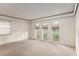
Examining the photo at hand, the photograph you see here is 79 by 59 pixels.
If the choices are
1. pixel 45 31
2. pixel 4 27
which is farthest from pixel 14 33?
pixel 45 31

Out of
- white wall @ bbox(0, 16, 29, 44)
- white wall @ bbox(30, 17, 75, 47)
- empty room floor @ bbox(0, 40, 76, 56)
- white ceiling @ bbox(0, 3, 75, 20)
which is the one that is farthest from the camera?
white wall @ bbox(0, 16, 29, 44)

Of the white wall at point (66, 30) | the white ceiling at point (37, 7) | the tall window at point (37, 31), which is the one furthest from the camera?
the tall window at point (37, 31)

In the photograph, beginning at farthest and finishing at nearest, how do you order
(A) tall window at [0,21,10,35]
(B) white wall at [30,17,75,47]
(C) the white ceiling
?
(A) tall window at [0,21,10,35]
(B) white wall at [30,17,75,47]
(C) the white ceiling

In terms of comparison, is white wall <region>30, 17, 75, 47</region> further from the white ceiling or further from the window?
the white ceiling

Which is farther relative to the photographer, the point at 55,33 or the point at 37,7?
the point at 55,33

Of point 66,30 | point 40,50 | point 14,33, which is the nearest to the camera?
point 40,50

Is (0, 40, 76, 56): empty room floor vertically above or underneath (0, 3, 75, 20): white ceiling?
underneath

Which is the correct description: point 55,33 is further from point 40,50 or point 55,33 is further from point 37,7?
point 37,7

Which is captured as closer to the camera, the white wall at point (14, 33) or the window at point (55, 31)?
the window at point (55, 31)

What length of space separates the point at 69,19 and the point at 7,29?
406 centimetres

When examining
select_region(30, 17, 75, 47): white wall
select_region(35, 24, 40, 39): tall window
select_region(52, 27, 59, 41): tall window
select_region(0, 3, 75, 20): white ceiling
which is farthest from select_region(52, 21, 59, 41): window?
select_region(35, 24, 40, 39): tall window

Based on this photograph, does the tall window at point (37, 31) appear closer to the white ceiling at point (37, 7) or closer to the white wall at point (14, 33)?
the white ceiling at point (37, 7)

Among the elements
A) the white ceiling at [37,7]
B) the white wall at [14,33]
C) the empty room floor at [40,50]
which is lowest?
the empty room floor at [40,50]

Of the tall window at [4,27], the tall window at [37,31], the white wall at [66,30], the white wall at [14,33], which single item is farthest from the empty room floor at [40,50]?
the tall window at [4,27]
